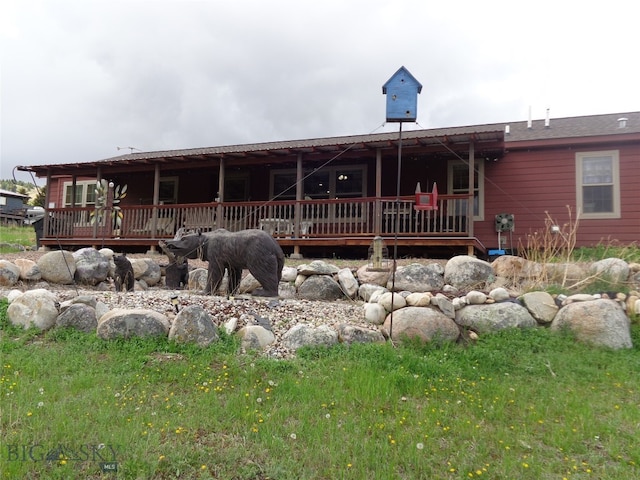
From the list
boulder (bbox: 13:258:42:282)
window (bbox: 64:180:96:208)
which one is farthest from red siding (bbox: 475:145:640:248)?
window (bbox: 64:180:96:208)

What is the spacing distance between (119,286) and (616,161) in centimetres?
1240

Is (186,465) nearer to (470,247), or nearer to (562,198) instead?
(470,247)

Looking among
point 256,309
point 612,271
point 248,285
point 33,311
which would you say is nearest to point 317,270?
point 248,285

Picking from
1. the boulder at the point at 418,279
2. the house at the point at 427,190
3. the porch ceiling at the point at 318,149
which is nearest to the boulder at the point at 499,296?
the boulder at the point at 418,279

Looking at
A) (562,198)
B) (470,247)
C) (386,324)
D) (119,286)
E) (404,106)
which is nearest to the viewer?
(386,324)

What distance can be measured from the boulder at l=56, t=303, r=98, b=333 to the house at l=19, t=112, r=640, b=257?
678 cm

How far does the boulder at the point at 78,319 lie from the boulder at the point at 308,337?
221 centimetres

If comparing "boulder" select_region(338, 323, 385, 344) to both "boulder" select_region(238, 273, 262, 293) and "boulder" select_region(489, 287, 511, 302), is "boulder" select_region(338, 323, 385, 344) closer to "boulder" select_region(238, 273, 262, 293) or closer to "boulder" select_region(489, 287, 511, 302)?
"boulder" select_region(489, 287, 511, 302)

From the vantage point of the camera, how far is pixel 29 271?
7797 millimetres

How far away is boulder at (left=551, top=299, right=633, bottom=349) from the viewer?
476cm

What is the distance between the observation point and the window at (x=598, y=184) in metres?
11.6

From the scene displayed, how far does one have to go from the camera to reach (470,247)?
→ 400 inches

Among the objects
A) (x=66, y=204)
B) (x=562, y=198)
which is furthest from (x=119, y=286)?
(x=66, y=204)

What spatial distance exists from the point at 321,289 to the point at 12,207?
3928 cm
